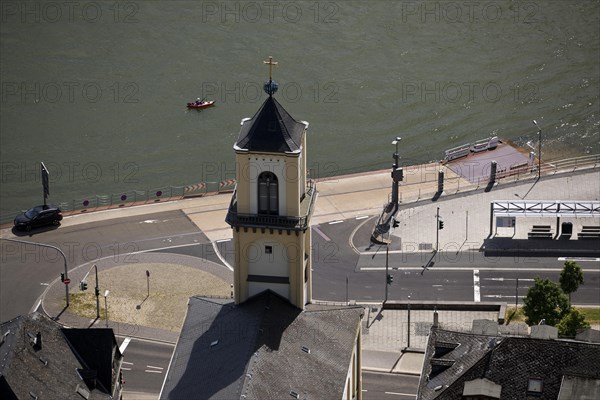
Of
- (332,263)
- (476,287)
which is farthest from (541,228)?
(332,263)

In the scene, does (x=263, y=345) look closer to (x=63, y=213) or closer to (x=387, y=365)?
(x=387, y=365)

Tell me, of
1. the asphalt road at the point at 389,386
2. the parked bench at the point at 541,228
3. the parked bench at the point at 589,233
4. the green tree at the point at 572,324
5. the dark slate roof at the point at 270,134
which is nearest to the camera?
the dark slate roof at the point at 270,134

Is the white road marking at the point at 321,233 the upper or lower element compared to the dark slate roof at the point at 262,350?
upper

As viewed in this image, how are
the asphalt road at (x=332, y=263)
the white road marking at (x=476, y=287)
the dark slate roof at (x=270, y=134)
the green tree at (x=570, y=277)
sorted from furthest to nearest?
the asphalt road at (x=332, y=263) → the white road marking at (x=476, y=287) → the green tree at (x=570, y=277) → the dark slate roof at (x=270, y=134)

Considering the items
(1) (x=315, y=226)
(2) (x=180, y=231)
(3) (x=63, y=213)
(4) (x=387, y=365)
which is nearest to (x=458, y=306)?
(4) (x=387, y=365)

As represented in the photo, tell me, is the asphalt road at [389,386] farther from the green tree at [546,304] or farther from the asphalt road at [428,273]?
the asphalt road at [428,273]

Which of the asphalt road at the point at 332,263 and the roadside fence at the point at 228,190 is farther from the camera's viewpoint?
the roadside fence at the point at 228,190

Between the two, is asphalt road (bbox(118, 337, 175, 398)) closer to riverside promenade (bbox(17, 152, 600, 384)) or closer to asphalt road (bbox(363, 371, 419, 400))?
riverside promenade (bbox(17, 152, 600, 384))

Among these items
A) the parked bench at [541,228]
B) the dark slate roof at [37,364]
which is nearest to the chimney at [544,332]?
the dark slate roof at [37,364]

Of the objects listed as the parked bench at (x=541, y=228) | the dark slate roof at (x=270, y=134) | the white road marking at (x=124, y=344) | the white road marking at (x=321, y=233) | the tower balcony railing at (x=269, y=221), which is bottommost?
the white road marking at (x=124, y=344)
